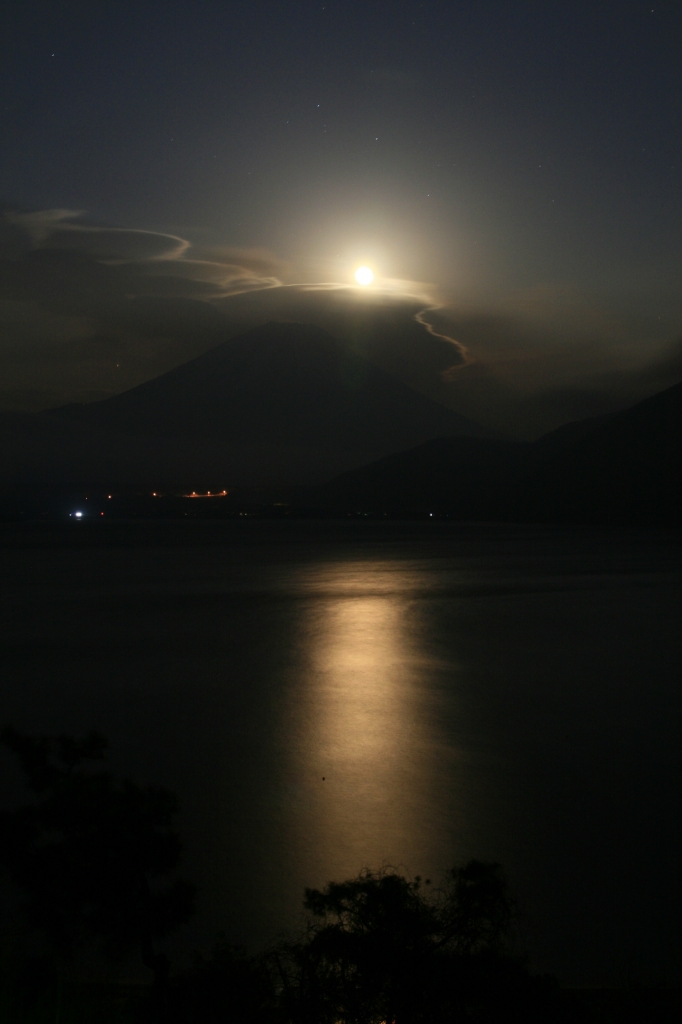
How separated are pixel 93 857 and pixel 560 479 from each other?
88.5 metres

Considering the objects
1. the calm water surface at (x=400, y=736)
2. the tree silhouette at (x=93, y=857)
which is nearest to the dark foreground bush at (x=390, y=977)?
the tree silhouette at (x=93, y=857)

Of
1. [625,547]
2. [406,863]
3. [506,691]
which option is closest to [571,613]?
[506,691]

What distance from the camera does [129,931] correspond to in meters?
2.30

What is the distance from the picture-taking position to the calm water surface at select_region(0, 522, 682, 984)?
14.5ft

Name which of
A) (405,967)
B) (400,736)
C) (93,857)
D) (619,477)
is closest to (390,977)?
(405,967)

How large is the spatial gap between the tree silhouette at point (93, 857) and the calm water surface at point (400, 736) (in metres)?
1.95

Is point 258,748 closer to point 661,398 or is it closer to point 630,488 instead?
point 630,488

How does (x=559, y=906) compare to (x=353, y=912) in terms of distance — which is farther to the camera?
(x=559, y=906)

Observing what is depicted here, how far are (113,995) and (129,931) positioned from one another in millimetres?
622

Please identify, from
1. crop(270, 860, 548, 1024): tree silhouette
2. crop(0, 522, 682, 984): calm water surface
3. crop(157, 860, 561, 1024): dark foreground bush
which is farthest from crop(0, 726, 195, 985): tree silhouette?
crop(0, 522, 682, 984): calm water surface

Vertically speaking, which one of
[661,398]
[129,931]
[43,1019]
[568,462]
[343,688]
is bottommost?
[343,688]

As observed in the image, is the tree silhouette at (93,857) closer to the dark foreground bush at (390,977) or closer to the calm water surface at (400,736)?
the dark foreground bush at (390,977)

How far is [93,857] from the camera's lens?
7.32 feet

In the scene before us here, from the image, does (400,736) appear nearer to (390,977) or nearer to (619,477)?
→ (390,977)
